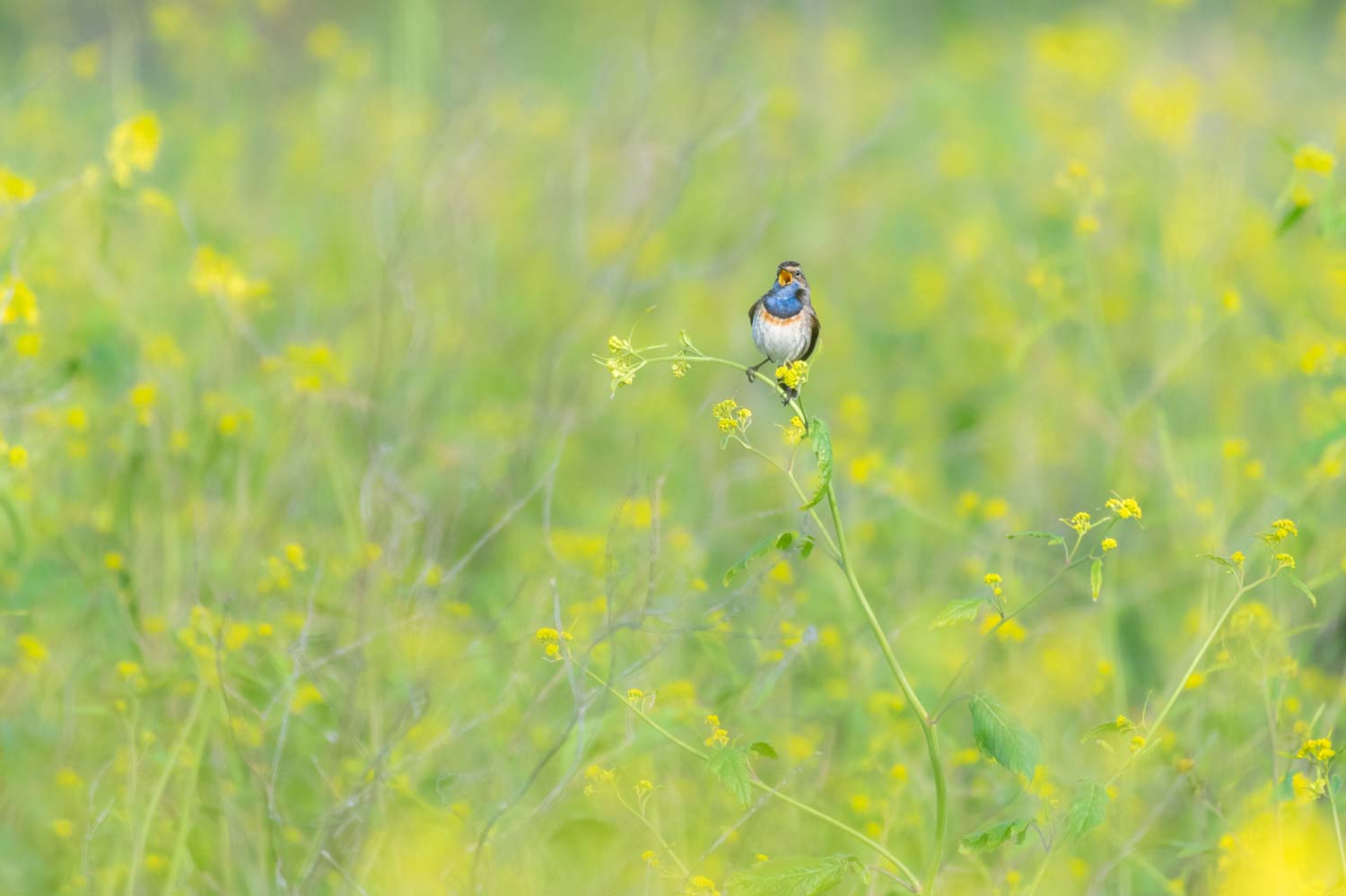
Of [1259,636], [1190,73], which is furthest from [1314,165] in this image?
[1190,73]

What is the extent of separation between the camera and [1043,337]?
17.5ft

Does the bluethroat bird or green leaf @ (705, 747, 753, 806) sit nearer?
green leaf @ (705, 747, 753, 806)

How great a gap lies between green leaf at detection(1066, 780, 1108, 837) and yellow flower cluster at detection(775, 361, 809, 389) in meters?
0.76

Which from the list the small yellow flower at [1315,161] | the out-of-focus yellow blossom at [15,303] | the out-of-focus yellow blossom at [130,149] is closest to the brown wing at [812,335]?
the small yellow flower at [1315,161]

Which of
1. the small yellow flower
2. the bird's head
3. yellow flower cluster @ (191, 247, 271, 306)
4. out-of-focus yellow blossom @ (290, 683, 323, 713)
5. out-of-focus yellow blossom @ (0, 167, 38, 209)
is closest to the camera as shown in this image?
the bird's head

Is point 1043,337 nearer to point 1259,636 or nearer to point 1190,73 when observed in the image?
point 1259,636

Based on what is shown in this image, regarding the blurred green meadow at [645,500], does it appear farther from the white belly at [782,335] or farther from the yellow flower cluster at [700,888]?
the white belly at [782,335]

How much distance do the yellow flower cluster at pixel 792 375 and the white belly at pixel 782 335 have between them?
0.64ft

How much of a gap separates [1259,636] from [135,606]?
2.44m

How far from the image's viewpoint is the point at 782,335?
232cm

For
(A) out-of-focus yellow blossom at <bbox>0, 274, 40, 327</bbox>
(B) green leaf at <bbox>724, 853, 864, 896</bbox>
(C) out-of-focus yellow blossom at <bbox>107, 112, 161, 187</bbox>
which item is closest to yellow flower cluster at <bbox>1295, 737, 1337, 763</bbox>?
(B) green leaf at <bbox>724, 853, 864, 896</bbox>

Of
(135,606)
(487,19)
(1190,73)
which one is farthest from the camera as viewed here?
(487,19)

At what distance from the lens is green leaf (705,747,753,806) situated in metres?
2.12

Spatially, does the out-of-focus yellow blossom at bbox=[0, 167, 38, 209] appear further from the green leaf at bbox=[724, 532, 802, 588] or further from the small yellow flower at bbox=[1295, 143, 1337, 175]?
the small yellow flower at bbox=[1295, 143, 1337, 175]
